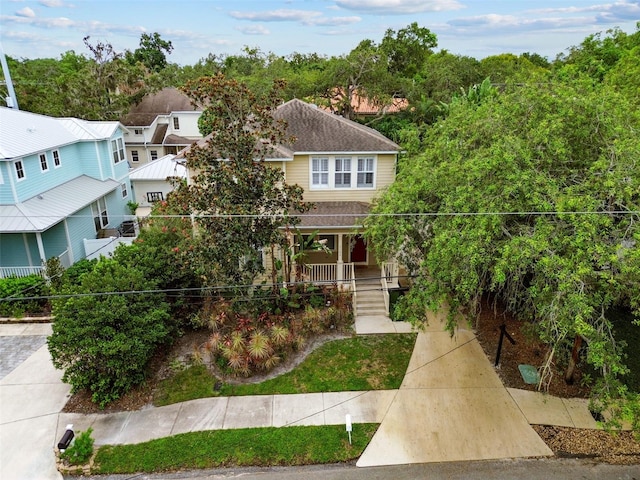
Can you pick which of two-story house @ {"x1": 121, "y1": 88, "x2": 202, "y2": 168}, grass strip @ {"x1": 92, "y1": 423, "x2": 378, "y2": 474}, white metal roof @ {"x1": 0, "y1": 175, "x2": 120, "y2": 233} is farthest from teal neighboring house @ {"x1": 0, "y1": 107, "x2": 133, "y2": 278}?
two-story house @ {"x1": 121, "y1": 88, "x2": 202, "y2": 168}

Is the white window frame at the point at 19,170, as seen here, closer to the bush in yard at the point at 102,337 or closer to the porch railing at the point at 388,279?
the bush in yard at the point at 102,337

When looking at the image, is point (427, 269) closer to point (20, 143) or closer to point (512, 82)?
point (512, 82)

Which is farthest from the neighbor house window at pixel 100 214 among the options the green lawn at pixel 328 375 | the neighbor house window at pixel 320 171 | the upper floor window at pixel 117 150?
the green lawn at pixel 328 375

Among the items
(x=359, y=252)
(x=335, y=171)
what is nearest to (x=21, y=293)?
(x=335, y=171)

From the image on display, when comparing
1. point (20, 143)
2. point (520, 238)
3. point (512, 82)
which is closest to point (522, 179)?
point (520, 238)

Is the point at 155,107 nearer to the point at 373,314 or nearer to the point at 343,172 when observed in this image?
the point at 343,172

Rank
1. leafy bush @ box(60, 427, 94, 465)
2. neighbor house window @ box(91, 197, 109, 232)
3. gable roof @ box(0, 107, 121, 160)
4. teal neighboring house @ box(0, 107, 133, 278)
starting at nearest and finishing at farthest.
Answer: leafy bush @ box(60, 427, 94, 465) < teal neighboring house @ box(0, 107, 133, 278) < gable roof @ box(0, 107, 121, 160) < neighbor house window @ box(91, 197, 109, 232)

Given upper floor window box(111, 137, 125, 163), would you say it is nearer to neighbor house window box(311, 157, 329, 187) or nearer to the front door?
neighbor house window box(311, 157, 329, 187)
